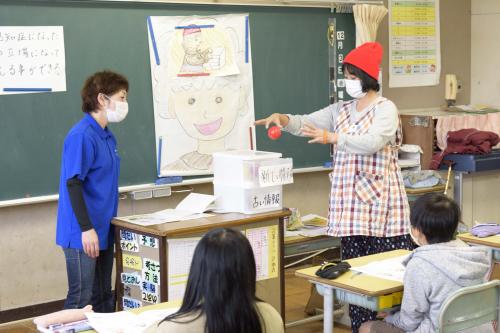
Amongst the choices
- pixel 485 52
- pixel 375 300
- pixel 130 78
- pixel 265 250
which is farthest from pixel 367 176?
pixel 485 52

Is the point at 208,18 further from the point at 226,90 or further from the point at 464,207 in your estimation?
the point at 464,207

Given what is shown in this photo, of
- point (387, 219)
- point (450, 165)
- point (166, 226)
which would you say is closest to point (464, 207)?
point (450, 165)

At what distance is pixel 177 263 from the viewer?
150 inches

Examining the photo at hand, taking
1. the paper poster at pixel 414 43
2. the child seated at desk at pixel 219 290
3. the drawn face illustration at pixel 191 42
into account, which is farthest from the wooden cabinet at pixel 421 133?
the child seated at desk at pixel 219 290

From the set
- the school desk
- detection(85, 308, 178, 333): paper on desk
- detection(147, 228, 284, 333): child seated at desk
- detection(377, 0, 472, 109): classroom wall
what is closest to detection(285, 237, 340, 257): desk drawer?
the school desk

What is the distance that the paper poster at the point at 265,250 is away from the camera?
416 centimetres

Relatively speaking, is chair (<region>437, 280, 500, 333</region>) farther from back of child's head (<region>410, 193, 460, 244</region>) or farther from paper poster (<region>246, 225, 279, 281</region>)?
paper poster (<region>246, 225, 279, 281</region>)

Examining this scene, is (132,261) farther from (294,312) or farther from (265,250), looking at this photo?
(294,312)

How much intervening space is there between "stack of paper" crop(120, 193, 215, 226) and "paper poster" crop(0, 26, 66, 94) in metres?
1.14

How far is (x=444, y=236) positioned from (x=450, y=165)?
10.8 feet

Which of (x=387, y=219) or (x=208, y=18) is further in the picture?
(x=208, y=18)

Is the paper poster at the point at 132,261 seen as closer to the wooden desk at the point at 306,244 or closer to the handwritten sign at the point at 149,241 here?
the handwritten sign at the point at 149,241

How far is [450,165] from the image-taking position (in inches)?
247

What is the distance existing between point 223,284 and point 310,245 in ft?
9.04
